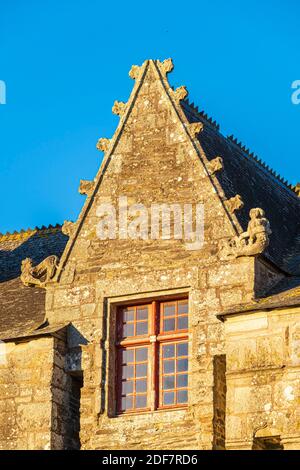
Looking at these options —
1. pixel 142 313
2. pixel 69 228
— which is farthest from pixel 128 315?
pixel 69 228

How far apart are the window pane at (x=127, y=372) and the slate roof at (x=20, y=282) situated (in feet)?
6.27

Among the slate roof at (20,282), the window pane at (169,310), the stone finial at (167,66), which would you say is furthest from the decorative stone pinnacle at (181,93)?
the slate roof at (20,282)

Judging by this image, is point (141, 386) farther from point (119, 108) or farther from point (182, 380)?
point (119, 108)

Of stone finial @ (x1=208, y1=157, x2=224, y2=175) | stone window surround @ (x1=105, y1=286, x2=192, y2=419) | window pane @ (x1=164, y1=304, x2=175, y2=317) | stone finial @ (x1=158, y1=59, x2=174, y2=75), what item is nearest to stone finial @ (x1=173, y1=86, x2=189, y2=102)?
stone finial @ (x1=158, y1=59, x2=174, y2=75)

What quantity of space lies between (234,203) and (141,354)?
10.7 ft

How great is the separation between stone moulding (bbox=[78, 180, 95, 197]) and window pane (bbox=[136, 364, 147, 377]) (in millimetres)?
3686

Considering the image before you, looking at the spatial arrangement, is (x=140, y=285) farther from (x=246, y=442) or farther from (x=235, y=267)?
(x=246, y=442)

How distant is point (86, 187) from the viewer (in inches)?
1348

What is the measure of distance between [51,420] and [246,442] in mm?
3952

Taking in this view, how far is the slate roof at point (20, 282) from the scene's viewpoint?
3416 centimetres

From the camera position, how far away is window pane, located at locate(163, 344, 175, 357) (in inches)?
1277

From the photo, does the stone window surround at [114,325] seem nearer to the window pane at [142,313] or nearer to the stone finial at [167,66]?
the window pane at [142,313]

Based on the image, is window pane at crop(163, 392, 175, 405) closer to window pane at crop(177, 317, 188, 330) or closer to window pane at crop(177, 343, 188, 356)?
window pane at crop(177, 343, 188, 356)

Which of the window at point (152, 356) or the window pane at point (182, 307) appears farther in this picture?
the window pane at point (182, 307)
